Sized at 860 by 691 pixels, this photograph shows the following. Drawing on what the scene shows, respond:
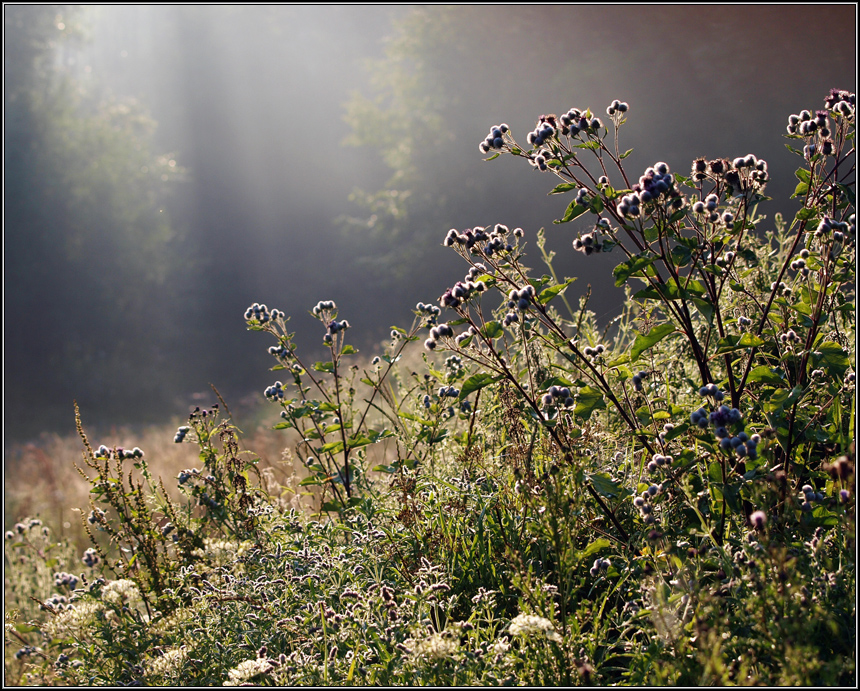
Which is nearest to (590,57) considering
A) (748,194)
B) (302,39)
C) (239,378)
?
(239,378)

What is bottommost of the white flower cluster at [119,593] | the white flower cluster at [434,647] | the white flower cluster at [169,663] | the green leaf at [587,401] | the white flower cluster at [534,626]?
the white flower cluster at [169,663]

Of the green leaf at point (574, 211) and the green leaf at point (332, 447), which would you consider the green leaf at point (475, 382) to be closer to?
the green leaf at point (574, 211)

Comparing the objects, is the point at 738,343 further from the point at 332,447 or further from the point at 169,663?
the point at 169,663

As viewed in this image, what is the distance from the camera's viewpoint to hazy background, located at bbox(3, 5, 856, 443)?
37.3 ft

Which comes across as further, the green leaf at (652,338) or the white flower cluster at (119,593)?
the white flower cluster at (119,593)

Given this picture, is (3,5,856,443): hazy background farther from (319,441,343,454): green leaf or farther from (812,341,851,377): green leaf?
(812,341,851,377): green leaf

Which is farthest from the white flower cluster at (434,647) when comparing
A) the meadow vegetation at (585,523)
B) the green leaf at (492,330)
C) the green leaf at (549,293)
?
the green leaf at (549,293)

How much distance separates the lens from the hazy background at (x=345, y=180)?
11.4 metres

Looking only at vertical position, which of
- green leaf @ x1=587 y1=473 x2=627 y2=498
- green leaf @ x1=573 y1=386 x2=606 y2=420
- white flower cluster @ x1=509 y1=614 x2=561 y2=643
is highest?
green leaf @ x1=573 y1=386 x2=606 y2=420

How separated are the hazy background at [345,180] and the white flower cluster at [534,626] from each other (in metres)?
7.35

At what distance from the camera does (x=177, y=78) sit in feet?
90.8

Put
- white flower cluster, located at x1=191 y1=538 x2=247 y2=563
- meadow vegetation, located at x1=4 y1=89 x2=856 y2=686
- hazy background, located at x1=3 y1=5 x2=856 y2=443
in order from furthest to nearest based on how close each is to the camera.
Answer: hazy background, located at x1=3 y1=5 x2=856 y2=443 → white flower cluster, located at x1=191 y1=538 x2=247 y2=563 → meadow vegetation, located at x1=4 y1=89 x2=856 y2=686

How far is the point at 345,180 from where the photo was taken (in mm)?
21734

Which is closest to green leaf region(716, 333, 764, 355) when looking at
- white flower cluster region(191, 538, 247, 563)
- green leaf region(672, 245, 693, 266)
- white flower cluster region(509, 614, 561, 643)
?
green leaf region(672, 245, 693, 266)
